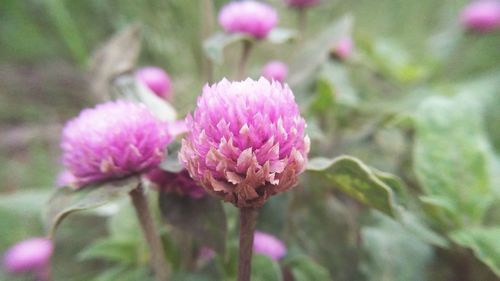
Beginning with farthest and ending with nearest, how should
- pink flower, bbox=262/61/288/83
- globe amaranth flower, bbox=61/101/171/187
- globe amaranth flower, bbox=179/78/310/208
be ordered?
pink flower, bbox=262/61/288/83 → globe amaranth flower, bbox=61/101/171/187 → globe amaranth flower, bbox=179/78/310/208

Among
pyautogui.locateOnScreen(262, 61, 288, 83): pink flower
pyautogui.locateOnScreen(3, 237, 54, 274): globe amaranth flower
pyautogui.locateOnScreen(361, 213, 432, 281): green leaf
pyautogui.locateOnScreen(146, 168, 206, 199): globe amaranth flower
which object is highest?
pyautogui.locateOnScreen(262, 61, 288, 83): pink flower

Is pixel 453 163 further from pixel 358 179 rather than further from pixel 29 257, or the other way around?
pixel 29 257

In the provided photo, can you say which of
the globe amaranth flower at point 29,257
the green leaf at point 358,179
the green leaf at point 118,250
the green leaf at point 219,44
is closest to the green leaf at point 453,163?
the green leaf at point 358,179

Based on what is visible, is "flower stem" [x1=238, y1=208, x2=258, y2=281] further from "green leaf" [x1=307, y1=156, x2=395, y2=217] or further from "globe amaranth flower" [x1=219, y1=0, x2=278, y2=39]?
"globe amaranth flower" [x1=219, y1=0, x2=278, y2=39]

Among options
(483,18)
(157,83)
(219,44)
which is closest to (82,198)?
(219,44)

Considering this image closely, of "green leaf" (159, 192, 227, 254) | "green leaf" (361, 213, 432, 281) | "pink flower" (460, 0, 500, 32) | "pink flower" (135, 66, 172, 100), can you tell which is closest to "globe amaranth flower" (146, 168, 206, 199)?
"green leaf" (159, 192, 227, 254)

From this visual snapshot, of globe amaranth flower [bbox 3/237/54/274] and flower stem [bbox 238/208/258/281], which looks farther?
globe amaranth flower [bbox 3/237/54/274]

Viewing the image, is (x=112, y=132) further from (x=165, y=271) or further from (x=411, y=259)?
(x=411, y=259)
